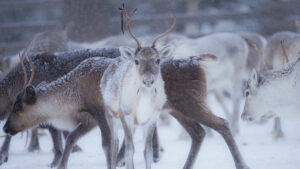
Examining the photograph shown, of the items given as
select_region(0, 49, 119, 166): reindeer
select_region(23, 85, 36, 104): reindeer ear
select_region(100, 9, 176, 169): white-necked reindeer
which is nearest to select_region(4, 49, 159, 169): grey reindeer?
select_region(23, 85, 36, 104): reindeer ear

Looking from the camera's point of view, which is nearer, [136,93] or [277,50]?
[136,93]

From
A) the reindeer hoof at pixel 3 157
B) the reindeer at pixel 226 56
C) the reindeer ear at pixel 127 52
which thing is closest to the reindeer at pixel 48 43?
the reindeer hoof at pixel 3 157

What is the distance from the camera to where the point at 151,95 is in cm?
348

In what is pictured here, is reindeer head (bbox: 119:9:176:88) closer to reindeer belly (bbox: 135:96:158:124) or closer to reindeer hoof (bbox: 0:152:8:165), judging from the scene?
reindeer belly (bbox: 135:96:158:124)

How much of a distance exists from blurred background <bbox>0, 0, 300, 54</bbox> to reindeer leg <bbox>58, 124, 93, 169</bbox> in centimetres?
309

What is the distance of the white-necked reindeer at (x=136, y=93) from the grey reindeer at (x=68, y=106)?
0.39m

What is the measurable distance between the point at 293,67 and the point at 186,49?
2.44 metres

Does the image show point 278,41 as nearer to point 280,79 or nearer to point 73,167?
point 280,79

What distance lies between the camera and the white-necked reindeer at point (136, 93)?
3367 millimetres

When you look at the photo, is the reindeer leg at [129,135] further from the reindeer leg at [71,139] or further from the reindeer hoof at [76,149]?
the reindeer hoof at [76,149]

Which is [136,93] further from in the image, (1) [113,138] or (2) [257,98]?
(2) [257,98]

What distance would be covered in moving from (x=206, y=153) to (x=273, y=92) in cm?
124

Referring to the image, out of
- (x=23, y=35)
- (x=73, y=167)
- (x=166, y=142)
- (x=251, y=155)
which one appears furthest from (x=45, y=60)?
(x=23, y=35)

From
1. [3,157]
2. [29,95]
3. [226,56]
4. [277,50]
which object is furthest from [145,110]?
[277,50]
